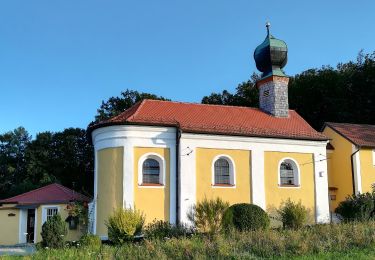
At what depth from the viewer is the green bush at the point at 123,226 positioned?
63.8ft

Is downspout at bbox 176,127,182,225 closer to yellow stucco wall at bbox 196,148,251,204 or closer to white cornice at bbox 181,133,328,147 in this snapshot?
white cornice at bbox 181,133,328,147

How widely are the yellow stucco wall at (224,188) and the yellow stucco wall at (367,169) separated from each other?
7.14 metres

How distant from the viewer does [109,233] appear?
65.2 feet

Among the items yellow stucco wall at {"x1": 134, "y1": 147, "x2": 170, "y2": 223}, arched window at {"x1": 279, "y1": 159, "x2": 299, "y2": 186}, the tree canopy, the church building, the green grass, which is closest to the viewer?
the green grass

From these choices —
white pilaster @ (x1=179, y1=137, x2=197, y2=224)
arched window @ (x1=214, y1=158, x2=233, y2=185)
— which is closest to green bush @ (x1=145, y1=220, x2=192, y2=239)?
white pilaster @ (x1=179, y1=137, x2=197, y2=224)

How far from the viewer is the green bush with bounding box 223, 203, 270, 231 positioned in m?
19.4

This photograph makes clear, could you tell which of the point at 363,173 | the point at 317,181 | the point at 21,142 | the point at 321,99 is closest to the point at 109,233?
the point at 317,181

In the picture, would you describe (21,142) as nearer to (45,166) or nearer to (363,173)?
(45,166)

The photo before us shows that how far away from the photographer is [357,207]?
917 inches

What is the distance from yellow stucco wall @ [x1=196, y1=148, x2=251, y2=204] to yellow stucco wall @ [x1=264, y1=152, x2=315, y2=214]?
1.09 metres

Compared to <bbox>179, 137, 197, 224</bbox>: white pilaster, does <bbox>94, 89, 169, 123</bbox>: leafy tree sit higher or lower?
higher

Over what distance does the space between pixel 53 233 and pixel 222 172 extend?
8.63m

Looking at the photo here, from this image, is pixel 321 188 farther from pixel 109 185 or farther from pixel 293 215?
pixel 109 185

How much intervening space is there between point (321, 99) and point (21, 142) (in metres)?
31.9
